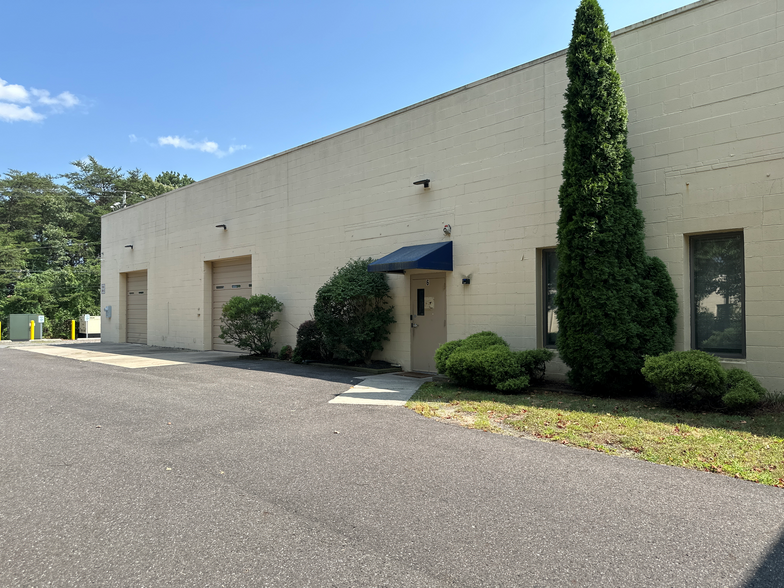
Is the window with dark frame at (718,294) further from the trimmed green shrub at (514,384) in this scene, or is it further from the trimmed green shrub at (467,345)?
the trimmed green shrub at (467,345)

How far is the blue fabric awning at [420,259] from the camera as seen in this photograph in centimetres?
1068

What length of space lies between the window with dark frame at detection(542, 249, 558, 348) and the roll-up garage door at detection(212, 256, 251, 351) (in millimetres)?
10246

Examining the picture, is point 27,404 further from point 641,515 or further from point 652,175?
point 652,175

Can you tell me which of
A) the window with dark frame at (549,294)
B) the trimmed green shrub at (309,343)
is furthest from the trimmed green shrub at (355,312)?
the window with dark frame at (549,294)

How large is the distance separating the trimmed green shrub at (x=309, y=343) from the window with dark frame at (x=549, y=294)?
227 inches

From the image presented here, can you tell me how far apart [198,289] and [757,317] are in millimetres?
A: 16279

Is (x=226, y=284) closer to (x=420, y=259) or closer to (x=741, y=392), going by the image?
(x=420, y=259)

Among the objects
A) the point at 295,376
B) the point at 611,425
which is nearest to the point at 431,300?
the point at 295,376

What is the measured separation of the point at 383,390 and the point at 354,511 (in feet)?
17.7

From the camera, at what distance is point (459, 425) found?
21.2ft

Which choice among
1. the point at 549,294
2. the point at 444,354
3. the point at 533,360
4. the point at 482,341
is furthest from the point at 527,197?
the point at 444,354

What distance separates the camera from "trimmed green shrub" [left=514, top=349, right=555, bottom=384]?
28.6 feet

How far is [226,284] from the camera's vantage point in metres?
18.0

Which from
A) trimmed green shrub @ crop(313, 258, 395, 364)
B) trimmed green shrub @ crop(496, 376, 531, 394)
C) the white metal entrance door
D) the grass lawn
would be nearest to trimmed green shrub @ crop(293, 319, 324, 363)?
trimmed green shrub @ crop(313, 258, 395, 364)
